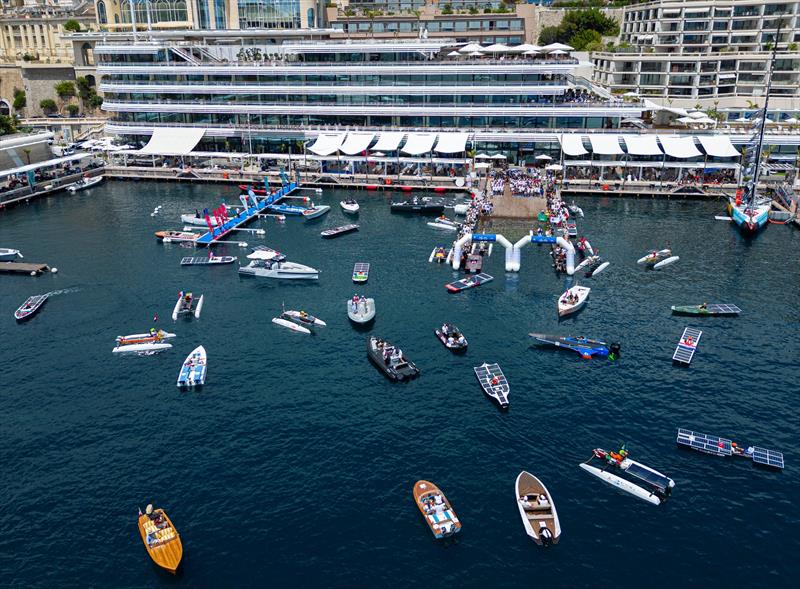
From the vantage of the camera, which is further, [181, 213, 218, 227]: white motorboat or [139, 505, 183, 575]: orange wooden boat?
[181, 213, 218, 227]: white motorboat

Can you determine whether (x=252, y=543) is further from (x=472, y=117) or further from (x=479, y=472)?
(x=472, y=117)

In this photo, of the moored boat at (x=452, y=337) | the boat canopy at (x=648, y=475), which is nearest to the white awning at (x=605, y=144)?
the moored boat at (x=452, y=337)

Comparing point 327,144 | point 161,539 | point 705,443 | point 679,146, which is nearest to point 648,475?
point 705,443

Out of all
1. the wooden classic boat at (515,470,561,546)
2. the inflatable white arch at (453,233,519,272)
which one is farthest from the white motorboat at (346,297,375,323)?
the wooden classic boat at (515,470,561,546)

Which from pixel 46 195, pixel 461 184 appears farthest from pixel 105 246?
pixel 461 184

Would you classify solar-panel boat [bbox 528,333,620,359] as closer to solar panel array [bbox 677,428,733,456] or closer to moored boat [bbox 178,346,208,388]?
solar panel array [bbox 677,428,733,456]

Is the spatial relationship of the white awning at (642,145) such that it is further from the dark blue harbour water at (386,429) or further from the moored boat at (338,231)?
the moored boat at (338,231)
